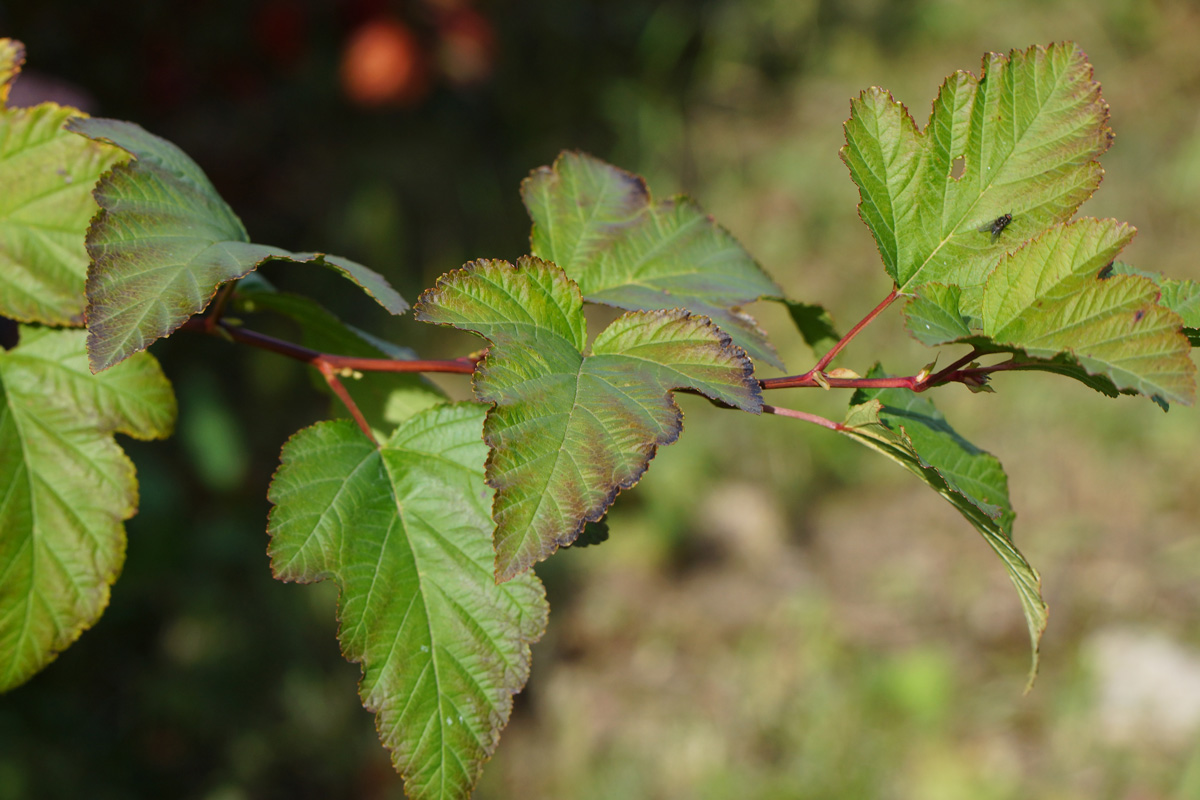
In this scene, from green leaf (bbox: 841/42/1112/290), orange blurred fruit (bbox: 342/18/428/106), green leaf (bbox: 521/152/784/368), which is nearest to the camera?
green leaf (bbox: 841/42/1112/290)

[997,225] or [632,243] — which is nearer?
[997,225]

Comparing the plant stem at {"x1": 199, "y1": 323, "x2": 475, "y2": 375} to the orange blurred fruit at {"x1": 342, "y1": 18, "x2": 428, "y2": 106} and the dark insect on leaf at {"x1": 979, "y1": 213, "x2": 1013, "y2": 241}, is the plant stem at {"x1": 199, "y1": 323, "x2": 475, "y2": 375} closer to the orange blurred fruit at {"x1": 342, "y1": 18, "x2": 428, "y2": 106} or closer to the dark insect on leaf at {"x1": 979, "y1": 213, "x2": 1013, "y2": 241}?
the dark insect on leaf at {"x1": 979, "y1": 213, "x2": 1013, "y2": 241}

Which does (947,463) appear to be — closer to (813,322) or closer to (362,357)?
(813,322)

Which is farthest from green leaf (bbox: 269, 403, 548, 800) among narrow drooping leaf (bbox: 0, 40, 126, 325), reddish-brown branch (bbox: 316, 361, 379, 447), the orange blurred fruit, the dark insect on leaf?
the orange blurred fruit

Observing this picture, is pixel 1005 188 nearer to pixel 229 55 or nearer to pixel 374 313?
pixel 229 55

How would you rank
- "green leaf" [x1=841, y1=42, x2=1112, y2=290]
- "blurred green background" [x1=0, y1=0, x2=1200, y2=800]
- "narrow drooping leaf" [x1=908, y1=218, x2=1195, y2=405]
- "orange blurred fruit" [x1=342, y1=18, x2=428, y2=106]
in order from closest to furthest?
1. "narrow drooping leaf" [x1=908, y1=218, x2=1195, y2=405]
2. "green leaf" [x1=841, y1=42, x2=1112, y2=290]
3. "blurred green background" [x1=0, y1=0, x2=1200, y2=800]
4. "orange blurred fruit" [x1=342, y1=18, x2=428, y2=106]

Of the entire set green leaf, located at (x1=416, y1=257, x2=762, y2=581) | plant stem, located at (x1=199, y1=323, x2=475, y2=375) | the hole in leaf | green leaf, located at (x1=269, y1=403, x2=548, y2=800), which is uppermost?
green leaf, located at (x1=416, y1=257, x2=762, y2=581)

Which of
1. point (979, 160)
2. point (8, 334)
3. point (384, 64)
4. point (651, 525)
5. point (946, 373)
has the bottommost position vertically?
point (651, 525)

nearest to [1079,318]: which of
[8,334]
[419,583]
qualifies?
[419,583]
